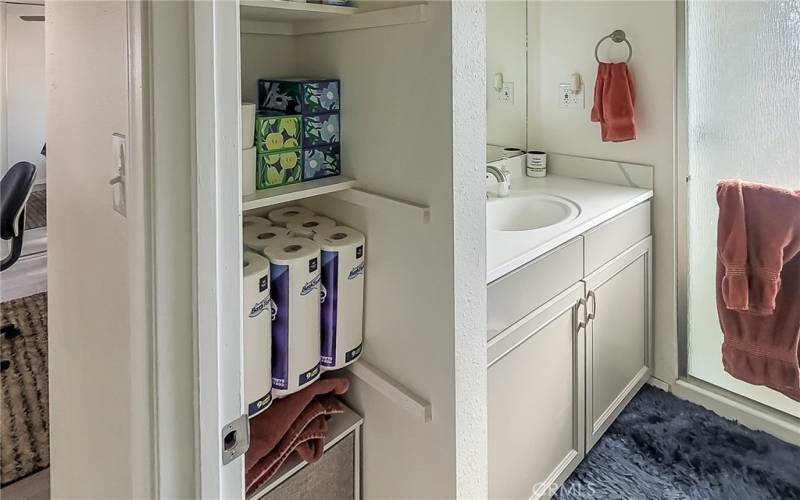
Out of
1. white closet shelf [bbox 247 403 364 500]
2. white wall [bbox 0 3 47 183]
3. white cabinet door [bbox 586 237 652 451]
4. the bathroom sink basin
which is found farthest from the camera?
white wall [bbox 0 3 47 183]

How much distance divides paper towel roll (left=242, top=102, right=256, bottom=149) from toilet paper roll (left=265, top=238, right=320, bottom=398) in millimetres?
228

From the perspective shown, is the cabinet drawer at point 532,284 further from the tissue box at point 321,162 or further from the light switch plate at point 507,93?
the light switch plate at point 507,93

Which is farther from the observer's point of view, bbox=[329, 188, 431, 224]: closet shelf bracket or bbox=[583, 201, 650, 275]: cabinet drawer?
bbox=[583, 201, 650, 275]: cabinet drawer

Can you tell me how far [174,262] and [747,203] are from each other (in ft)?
6.18

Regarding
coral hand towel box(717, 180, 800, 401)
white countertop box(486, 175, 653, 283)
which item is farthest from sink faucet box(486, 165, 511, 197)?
coral hand towel box(717, 180, 800, 401)

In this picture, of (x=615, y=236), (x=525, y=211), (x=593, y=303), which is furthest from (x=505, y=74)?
(x=593, y=303)

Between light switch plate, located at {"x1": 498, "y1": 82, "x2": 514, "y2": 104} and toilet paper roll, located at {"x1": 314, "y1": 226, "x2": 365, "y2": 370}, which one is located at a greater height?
light switch plate, located at {"x1": 498, "y1": 82, "x2": 514, "y2": 104}

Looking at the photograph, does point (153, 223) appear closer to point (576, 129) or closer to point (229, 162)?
point (229, 162)

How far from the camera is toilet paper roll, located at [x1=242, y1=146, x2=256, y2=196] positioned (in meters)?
1.08

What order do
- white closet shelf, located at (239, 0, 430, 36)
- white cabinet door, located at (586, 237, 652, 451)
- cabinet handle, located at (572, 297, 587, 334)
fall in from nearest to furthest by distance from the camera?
1. white closet shelf, located at (239, 0, 430, 36)
2. cabinet handle, located at (572, 297, 587, 334)
3. white cabinet door, located at (586, 237, 652, 451)

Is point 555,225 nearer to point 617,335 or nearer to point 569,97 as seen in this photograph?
point 617,335

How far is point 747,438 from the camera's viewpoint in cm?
199

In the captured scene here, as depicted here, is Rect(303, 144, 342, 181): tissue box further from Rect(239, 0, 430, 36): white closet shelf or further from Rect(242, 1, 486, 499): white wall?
Rect(239, 0, 430, 36): white closet shelf

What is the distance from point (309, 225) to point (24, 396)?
5.68 ft
